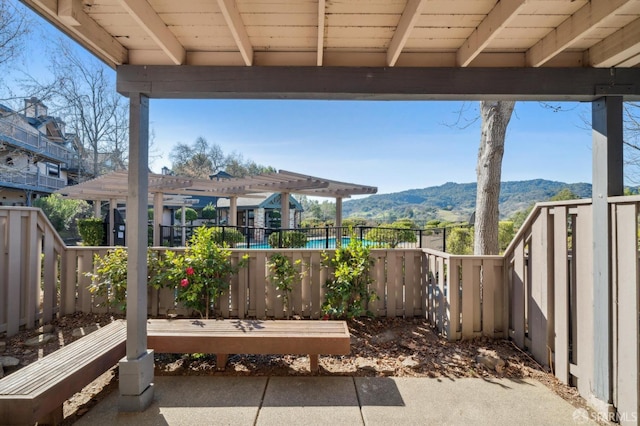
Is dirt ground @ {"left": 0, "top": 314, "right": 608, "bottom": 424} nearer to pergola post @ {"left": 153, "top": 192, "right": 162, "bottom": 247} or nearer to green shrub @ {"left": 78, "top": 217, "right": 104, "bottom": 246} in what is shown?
pergola post @ {"left": 153, "top": 192, "right": 162, "bottom": 247}

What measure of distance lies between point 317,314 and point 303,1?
339cm

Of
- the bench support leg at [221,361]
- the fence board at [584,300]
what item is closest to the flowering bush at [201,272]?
the bench support leg at [221,361]

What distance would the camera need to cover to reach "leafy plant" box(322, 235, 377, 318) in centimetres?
368

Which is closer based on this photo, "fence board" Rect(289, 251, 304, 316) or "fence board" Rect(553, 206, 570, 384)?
"fence board" Rect(553, 206, 570, 384)

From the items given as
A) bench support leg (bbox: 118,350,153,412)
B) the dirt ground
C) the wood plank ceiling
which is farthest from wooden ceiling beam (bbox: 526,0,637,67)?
bench support leg (bbox: 118,350,153,412)

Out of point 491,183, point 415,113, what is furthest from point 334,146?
point 491,183

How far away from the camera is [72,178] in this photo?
23328 millimetres

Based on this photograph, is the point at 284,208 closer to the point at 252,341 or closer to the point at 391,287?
the point at 391,287

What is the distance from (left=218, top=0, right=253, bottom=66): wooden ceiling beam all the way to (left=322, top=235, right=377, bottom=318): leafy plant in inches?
97.8

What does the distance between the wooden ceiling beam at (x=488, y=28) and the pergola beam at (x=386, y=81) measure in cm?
14

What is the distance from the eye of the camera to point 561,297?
100 inches

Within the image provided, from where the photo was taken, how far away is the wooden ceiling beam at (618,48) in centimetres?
195

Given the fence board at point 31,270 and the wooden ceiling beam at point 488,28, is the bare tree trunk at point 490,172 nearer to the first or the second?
the wooden ceiling beam at point 488,28

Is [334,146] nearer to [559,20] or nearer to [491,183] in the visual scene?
[491,183]
